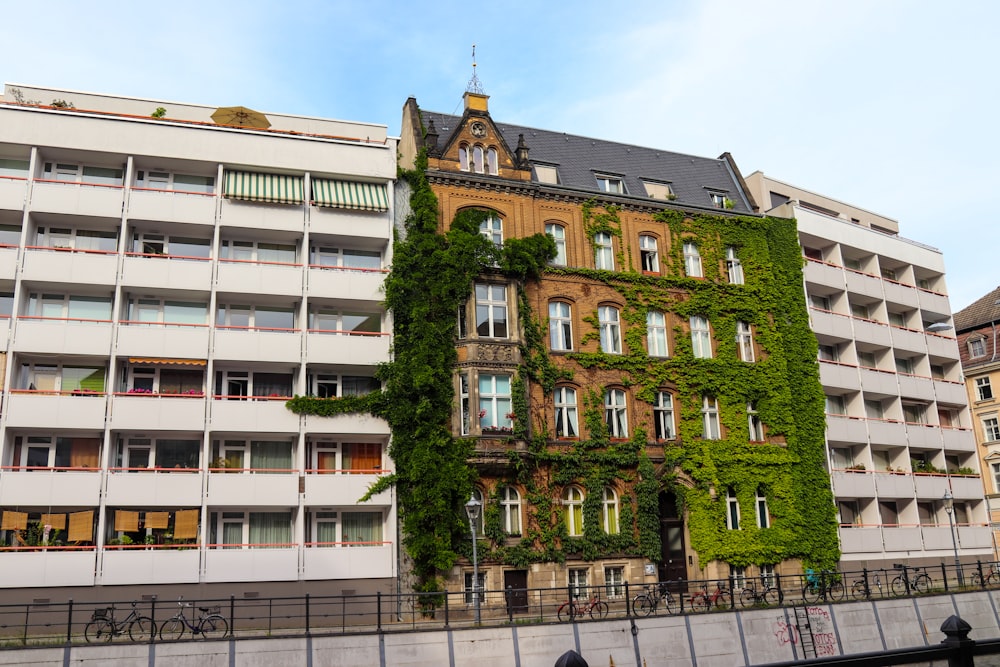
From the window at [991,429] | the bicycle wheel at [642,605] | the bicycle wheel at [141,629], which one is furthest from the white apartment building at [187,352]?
the window at [991,429]

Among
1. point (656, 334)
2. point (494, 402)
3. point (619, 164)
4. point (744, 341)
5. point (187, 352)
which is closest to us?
point (187, 352)

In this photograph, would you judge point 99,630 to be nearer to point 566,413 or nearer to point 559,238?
point 566,413

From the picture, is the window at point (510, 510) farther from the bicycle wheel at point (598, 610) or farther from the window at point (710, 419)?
the window at point (710, 419)

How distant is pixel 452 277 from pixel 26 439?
17.5m

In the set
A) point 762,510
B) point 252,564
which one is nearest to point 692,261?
point 762,510

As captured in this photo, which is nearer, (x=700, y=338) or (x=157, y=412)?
(x=157, y=412)

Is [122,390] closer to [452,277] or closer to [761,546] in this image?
[452,277]

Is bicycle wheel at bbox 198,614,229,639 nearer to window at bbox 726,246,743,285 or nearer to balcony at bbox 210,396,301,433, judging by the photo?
balcony at bbox 210,396,301,433

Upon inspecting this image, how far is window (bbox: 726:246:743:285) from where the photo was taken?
153ft

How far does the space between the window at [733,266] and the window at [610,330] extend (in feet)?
24.3

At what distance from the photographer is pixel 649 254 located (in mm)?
45125

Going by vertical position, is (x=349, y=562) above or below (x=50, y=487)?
below

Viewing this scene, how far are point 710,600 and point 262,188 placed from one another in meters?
24.2

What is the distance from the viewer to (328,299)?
39500mm
